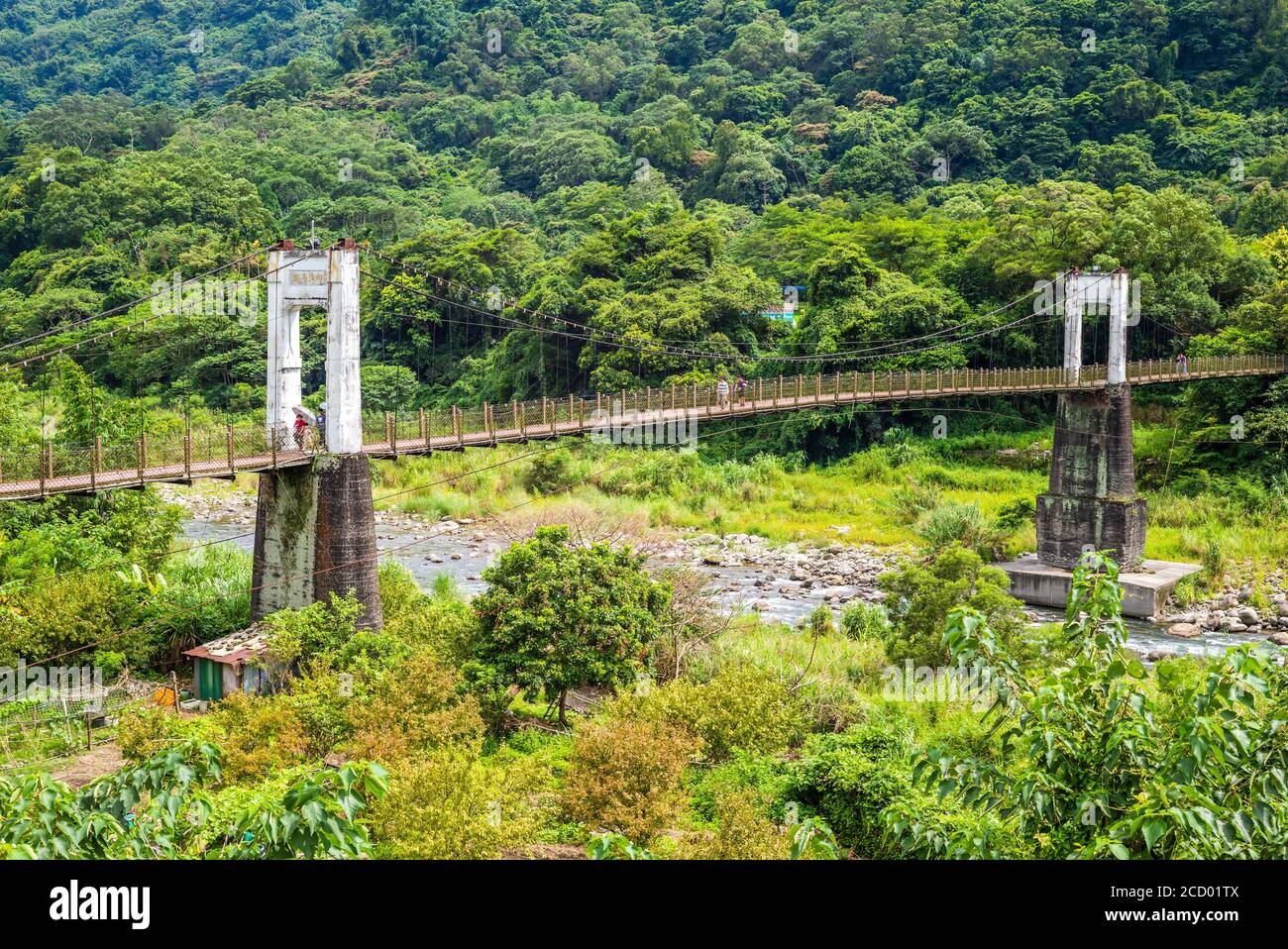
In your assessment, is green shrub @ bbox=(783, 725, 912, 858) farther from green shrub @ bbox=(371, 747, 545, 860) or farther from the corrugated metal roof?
the corrugated metal roof

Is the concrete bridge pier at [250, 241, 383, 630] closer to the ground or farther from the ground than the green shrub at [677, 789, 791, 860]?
farther from the ground

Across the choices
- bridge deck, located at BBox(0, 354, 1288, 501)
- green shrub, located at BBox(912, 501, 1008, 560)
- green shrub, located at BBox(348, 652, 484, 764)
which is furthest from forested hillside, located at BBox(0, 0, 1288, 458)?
green shrub, located at BBox(348, 652, 484, 764)

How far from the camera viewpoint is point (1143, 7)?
2163 inches

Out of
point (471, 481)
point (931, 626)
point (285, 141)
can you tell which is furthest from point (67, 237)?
point (931, 626)

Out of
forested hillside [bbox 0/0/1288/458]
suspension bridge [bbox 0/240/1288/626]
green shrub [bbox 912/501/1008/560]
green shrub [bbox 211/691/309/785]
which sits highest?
forested hillside [bbox 0/0/1288/458]

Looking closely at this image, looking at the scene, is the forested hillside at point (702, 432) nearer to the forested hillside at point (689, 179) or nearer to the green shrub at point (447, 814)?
the green shrub at point (447, 814)

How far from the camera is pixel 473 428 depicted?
18.6 meters

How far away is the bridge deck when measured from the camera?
1374cm

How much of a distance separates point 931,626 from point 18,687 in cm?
1060

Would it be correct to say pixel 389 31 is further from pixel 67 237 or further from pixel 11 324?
pixel 11 324

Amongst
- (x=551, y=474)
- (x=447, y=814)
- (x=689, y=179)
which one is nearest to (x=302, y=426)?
(x=447, y=814)
